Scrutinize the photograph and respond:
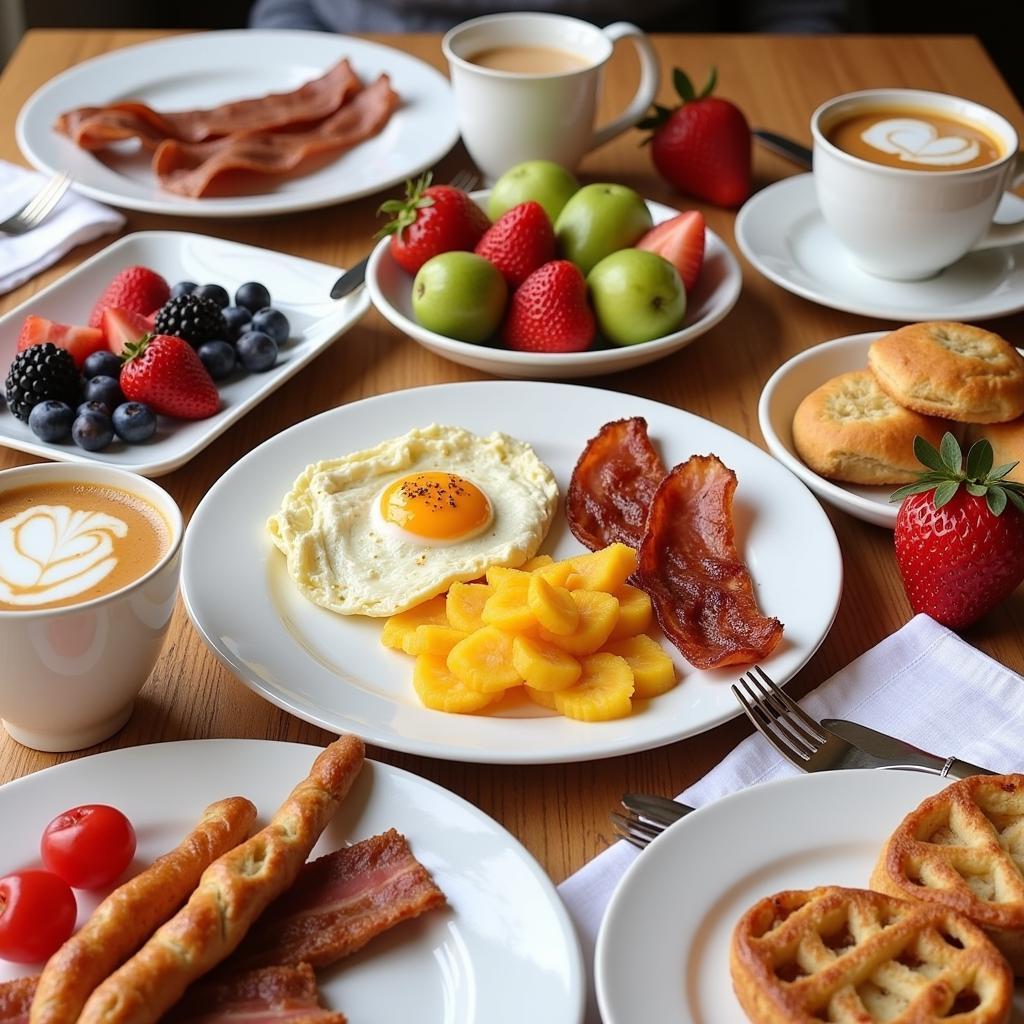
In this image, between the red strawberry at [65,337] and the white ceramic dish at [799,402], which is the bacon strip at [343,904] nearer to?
the white ceramic dish at [799,402]

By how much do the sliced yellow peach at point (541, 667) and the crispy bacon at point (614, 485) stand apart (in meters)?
0.34

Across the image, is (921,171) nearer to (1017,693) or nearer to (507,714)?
(1017,693)

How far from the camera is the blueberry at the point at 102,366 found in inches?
84.5

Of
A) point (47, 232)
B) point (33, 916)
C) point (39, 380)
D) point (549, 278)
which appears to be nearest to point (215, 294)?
point (39, 380)

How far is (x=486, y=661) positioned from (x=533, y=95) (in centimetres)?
166

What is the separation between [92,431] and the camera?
2.01 m

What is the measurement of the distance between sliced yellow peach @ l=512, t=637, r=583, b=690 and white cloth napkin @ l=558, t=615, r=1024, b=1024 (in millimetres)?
201

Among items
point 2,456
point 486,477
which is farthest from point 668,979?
point 2,456

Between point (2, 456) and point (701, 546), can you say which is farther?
point (2, 456)

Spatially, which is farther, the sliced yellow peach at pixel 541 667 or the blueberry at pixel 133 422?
the blueberry at pixel 133 422

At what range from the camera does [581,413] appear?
2059 mm

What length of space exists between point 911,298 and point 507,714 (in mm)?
1450

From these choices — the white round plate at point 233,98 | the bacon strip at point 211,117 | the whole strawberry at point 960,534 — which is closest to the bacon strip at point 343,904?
the whole strawberry at point 960,534

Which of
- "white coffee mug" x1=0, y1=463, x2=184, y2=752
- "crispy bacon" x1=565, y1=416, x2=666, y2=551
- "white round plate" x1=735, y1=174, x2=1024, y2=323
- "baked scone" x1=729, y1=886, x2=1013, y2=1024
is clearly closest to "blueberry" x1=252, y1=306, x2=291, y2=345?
"crispy bacon" x1=565, y1=416, x2=666, y2=551
